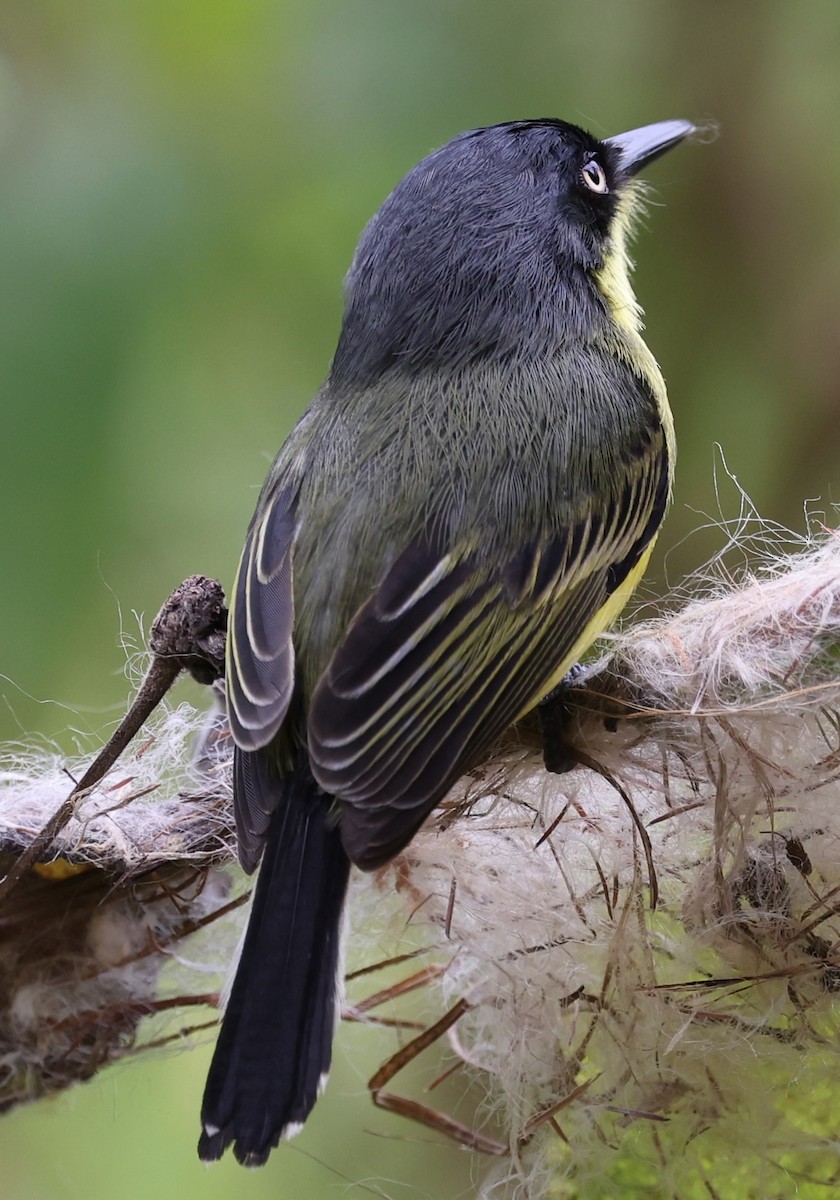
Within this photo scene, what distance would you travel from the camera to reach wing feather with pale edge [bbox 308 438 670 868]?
1.30 m

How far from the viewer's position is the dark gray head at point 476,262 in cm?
172

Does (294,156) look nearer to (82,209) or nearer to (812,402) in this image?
(82,209)

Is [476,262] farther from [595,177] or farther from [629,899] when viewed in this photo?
[629,899]

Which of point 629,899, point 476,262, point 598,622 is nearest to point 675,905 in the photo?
point 629,899

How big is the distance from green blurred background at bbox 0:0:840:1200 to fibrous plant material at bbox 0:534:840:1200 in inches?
15.3

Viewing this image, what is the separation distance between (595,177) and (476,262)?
1.13 feet

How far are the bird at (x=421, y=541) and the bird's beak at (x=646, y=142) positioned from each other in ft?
0.24

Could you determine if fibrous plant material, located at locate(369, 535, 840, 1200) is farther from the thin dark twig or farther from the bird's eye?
the bird's eye

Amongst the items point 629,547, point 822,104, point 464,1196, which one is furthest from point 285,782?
point 822,104

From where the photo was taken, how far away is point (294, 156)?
2195 millimetres

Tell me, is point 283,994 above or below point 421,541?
below

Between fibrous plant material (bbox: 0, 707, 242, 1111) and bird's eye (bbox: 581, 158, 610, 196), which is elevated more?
bird's eye (bbox: 581, 158, 610, 196)

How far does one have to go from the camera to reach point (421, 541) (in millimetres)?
1463

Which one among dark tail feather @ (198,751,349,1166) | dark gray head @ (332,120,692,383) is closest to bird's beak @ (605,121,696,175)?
dark gray head @ (332,120,692,383)
